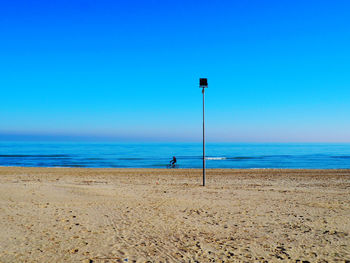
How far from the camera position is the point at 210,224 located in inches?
342

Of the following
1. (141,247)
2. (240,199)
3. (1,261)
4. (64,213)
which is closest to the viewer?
(1,261)

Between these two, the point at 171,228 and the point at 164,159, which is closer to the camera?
the point at 171,228

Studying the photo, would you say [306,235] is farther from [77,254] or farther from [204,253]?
[77,254]

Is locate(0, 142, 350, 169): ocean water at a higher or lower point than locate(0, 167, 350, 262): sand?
lower

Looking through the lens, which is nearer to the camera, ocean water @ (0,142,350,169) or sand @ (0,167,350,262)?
sand @ (0,167,350,262)

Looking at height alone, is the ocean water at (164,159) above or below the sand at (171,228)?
below

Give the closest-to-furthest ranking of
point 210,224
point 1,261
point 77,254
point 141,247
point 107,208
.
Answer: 1. point 1,261
2. point 77,254
3. point 141,247
4. point 210,224
5. point 107,208

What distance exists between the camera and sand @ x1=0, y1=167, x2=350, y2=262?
245 inches

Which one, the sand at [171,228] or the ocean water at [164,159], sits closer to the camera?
the sand at [171,228]

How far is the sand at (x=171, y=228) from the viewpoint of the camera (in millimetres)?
6215

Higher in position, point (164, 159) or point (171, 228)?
point (171, 228)

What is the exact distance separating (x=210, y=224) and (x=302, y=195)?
772 cm

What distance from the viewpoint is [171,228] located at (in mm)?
8250

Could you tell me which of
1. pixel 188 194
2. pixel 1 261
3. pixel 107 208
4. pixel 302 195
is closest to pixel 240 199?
pixel 188 194
